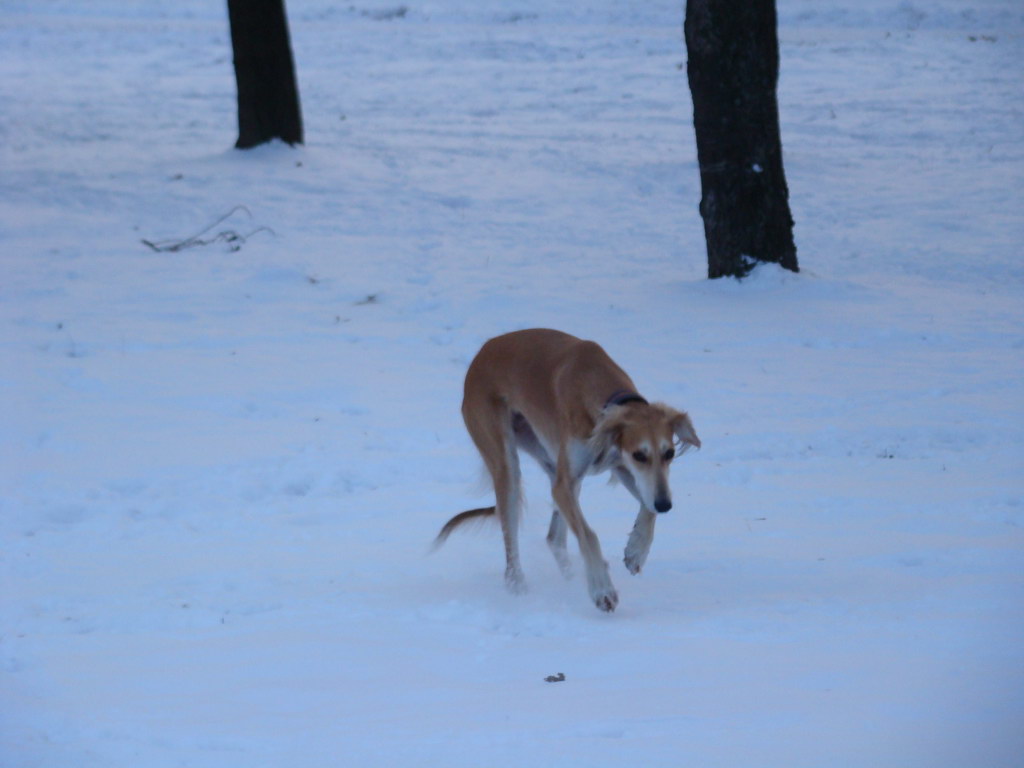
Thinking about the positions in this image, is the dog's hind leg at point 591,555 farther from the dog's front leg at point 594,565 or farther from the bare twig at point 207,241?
the bare twig at point 207,241

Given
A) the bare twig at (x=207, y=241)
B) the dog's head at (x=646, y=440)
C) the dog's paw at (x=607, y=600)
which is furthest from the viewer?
the bare twig at (x=207, y=241)

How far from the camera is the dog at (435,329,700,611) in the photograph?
4820 mm

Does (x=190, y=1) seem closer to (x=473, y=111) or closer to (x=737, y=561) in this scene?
(x=473, y=111)

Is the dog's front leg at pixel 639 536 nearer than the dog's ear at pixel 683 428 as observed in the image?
No

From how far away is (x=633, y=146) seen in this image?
17484 millimetres

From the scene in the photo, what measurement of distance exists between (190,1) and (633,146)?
20.9 metres

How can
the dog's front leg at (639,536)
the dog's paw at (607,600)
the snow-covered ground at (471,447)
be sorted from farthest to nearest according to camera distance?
the dog's front leg at (639,536) → the dog's paw at (607,600) → the snow-covered ground at (471,447)

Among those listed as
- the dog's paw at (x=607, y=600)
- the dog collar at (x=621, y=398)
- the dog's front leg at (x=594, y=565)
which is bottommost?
the dog's paw at (x=607, y=600)

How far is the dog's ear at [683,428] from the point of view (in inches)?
193

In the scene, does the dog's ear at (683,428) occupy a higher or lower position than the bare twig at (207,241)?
higher

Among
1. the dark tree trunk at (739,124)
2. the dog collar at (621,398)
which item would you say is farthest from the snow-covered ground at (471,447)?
the dog collar at (621,398)

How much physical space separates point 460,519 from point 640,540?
1.12 m

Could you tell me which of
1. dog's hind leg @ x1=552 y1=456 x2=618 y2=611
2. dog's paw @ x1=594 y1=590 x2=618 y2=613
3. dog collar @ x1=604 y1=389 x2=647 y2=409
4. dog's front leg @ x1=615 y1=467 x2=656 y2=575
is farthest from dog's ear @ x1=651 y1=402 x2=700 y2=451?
dog's paw @ x1=594 y1=590 x2=618 y2=613

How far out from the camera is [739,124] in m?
10.7
